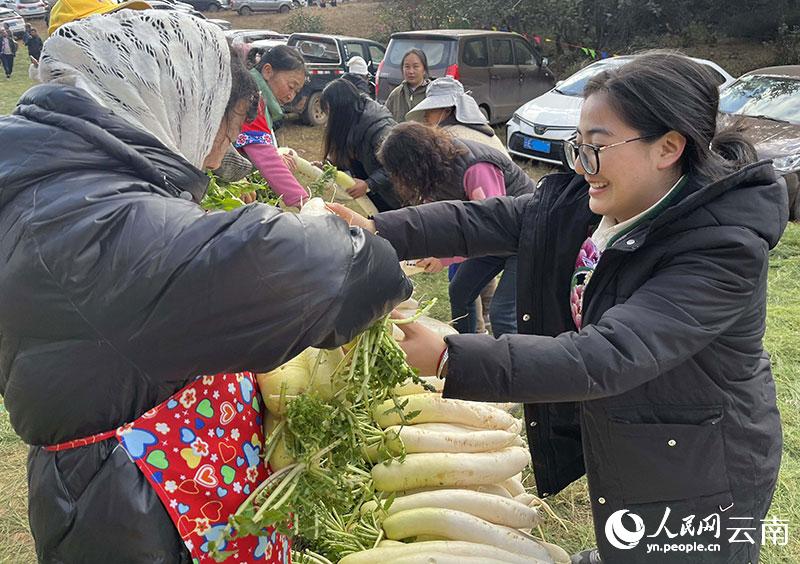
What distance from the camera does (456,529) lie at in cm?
239

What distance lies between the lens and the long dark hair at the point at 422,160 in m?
3.60

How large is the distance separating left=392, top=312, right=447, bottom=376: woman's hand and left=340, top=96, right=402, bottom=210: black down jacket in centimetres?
307

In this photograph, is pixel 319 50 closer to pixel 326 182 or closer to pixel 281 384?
pixel 326 182

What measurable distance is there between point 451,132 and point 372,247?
10.2ft

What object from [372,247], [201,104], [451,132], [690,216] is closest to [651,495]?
[690,216]

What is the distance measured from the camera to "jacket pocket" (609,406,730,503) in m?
1.85

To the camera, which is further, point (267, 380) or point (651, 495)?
point (651, 495)

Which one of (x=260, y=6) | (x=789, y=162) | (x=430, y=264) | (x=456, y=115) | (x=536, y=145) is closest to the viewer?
(x=430, y=264)

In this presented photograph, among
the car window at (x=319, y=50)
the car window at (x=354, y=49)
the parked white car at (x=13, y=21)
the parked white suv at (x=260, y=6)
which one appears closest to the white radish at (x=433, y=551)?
the car window at (x=319, y=50)

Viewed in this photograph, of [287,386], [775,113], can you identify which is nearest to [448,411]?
[287,386]

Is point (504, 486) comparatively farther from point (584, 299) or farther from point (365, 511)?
point (584, 299)

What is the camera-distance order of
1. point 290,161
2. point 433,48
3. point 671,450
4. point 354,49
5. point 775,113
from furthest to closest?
point 354,49
point 433,48
point 775,113
point 290,161
point 671,450

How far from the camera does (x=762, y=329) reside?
1890 mm

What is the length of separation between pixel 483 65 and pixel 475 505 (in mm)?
10856
